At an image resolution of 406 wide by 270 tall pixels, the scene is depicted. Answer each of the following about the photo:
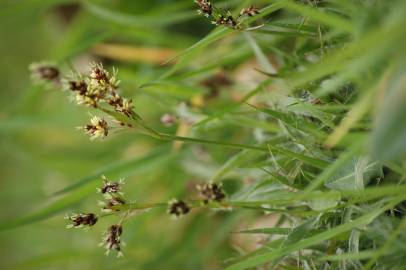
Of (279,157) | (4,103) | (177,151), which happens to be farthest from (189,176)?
(4,103)

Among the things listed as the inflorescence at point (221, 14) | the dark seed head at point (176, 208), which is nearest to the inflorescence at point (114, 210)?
the dark seed head at point (176, 208)

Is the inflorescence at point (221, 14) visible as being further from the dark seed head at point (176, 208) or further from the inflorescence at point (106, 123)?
the dark seed head at point (176, 208)

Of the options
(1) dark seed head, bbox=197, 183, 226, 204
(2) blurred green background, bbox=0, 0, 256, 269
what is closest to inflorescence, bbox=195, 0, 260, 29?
(1) dark seed head, bbox=197, 183, 226, 204

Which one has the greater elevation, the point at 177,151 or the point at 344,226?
the point at 177,151

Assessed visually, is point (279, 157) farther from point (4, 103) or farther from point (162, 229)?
point (4, 103)

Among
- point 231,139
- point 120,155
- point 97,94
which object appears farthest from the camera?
point 120,155

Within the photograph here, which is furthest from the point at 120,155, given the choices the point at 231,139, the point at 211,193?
the point at 211,193

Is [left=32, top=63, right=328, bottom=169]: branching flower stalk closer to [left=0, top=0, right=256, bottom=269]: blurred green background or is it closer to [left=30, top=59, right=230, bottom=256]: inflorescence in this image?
[left=30, top=59, right=230, bottom=256]: inflorescence

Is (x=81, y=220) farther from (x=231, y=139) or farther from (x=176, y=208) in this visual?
(x=231, y=139)
